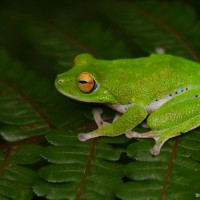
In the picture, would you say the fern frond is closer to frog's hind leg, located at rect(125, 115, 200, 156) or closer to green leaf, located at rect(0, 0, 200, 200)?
green leaf, located at rect(0, 0, 200, 200)

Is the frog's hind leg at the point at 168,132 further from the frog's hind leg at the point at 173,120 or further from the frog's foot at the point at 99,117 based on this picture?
the frog's foot at the point at 99,117

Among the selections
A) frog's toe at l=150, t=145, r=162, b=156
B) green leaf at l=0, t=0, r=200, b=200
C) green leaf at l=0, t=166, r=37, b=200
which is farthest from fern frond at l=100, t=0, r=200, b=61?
green leaf at l=0, t=166, r=37, b=200

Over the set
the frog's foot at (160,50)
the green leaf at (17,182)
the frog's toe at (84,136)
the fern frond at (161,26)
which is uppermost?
the fern frond at (161,26)

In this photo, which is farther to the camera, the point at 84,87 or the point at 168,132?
the point at 84,87

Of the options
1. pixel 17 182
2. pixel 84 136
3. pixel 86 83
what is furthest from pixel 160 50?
pixel 17 182

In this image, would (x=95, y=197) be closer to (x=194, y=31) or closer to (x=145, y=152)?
(x=145, y=152)

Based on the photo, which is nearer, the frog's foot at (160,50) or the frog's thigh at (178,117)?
the frog's thigh at (178,117)

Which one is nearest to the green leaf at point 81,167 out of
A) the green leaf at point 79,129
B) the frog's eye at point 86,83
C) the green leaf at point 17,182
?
the green leaf at point 79,129

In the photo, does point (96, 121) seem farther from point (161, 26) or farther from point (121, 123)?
point (161, 26)
